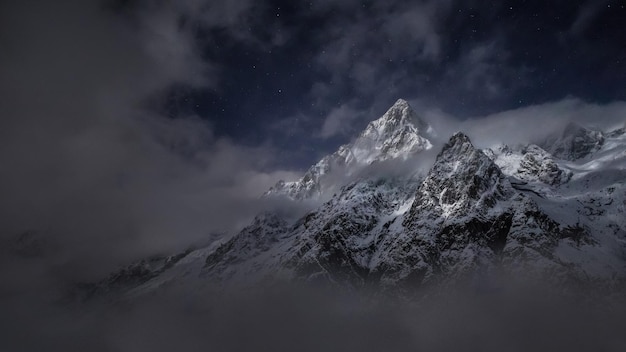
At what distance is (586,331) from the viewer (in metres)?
164

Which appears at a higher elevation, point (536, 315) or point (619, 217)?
point (619, 217)

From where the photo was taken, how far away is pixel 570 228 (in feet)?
655

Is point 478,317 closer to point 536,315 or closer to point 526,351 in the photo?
point 536,315

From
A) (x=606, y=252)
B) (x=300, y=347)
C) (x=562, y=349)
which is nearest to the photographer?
(x=562, y=349)

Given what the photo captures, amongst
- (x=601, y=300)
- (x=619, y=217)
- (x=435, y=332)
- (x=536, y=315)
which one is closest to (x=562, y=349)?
(x=536, y=315)

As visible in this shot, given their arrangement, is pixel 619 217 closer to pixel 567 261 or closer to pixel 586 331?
pixel 567 261

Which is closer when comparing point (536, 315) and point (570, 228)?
point (536, 315)

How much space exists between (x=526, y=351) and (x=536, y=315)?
28244 millimetres

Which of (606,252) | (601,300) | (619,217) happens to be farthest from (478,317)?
(619,217)

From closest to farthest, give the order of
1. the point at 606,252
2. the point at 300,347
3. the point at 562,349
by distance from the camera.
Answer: the point at 562,349 < the point at 300,347 < the point at 606,252

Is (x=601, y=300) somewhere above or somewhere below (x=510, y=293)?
below

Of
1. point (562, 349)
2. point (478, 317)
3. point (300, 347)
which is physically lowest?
point (562, 349)

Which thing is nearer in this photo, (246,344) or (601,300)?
(601,300)

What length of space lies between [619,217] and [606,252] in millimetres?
23448
